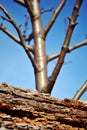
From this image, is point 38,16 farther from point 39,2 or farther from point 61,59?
point 61,59

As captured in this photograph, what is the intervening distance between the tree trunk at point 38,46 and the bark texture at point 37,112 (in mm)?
1075

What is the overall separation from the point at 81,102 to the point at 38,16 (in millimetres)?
2281

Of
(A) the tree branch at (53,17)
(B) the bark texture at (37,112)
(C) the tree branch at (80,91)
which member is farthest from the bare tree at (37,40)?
(B) the bark texture at (37,112)

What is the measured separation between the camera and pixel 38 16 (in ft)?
14.7

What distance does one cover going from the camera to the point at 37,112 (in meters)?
2.11

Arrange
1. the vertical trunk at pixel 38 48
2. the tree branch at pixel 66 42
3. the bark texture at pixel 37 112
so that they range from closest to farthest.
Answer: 1. the bark texture at pixel 37 112
2. the tree branch at pixel 66 42
3. the vertical trunk at pixel 38 48

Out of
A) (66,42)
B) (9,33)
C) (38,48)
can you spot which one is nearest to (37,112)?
(66,42)

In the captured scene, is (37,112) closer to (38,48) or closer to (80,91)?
(80,91)

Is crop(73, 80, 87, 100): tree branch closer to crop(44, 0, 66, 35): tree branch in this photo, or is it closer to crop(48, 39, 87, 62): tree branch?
crop(48, 39, 87, 62): tree branch

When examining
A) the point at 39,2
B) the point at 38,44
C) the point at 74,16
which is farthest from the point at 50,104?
the point at 39,2

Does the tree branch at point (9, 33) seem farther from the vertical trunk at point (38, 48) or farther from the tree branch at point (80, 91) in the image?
the tree branch at point (80, 91)

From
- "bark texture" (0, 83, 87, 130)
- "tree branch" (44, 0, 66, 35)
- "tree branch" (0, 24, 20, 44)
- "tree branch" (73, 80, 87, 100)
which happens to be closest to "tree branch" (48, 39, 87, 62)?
"tree branch" (44, 0, 66, 35)

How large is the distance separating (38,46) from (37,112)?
2.11 metres

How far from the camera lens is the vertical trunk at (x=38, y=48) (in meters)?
3.69
